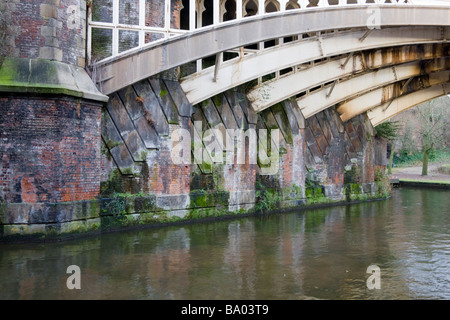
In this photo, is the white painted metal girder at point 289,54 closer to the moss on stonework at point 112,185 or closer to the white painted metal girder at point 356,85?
the white painted metal girder at point 356,85

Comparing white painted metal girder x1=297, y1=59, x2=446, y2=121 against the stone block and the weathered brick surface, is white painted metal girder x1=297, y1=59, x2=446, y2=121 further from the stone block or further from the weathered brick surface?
the weathered brick surface

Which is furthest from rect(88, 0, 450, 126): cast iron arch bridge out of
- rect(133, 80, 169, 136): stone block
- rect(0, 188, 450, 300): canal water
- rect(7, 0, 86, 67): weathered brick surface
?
rect(0, 188, 450, 300): canal water

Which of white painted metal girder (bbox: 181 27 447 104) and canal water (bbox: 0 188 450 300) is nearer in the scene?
canal water (bbox: 0 188 450 300)

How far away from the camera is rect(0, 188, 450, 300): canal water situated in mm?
6586

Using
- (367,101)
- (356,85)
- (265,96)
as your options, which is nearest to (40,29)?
(265,96)

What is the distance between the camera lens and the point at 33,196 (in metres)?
10.1

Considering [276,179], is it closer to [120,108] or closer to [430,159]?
[120,108]

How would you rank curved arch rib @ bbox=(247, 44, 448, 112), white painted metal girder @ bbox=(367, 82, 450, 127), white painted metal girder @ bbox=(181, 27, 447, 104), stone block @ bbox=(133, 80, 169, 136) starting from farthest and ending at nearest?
white painted metal girder @ bbox=(367, 82, 450, 127)
curved arch rib @ bbox=(247, 44, 448, 112)
white painted metal girder @ bbox=(181, 27, 447, 104)
stone block @ bbox=(133, 80, 169, 136)

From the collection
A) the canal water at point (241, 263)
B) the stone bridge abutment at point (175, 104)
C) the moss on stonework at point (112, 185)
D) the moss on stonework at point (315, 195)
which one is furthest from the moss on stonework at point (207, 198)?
the moss on stonework at point (315, 195)

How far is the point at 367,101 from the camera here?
20.4m

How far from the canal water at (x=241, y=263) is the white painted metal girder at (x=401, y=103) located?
9.62 meters

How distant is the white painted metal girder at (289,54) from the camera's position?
13766 mm

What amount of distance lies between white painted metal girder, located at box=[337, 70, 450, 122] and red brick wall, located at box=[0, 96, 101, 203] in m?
13.1

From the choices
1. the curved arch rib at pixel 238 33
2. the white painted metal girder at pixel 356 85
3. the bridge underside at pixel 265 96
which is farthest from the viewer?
the white painted metal girder at pixel 356 85
